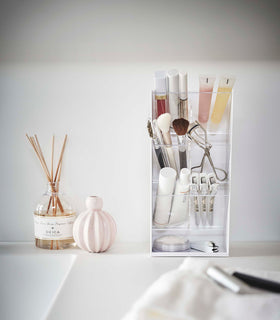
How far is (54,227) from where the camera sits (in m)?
0.87

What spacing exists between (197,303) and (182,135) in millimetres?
479

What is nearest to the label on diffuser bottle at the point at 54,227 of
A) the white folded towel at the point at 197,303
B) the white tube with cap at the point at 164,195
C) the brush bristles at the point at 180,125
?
the white tube with cap at the point at 164,195

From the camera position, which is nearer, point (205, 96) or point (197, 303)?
point (197, 303)

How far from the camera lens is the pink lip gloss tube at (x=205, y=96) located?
830mm

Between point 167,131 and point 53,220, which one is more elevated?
point 167,131

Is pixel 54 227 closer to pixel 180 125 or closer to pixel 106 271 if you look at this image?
pixel 106 271

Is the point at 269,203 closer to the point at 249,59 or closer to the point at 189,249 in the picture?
the point at 189,249

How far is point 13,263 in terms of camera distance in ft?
2.84

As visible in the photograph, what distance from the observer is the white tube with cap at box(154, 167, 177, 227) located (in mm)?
824

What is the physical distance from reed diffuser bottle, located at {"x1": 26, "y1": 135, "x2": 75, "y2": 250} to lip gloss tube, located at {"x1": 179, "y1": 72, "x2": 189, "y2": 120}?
1.14 ft

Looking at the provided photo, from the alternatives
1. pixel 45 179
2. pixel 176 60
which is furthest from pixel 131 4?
pixel 45 179

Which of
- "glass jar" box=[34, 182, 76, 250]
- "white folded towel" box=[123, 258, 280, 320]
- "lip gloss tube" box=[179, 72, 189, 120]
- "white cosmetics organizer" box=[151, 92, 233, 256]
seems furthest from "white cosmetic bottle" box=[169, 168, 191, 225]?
"white folded towel" box=[123, 258, 280, 320]

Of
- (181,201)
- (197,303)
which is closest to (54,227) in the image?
(181,201)

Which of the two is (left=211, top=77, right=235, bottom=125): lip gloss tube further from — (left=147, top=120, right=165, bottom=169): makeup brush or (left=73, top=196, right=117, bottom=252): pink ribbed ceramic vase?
(left=73, top=196, right=117, bottom=252): pink ribbed ceramic vase
